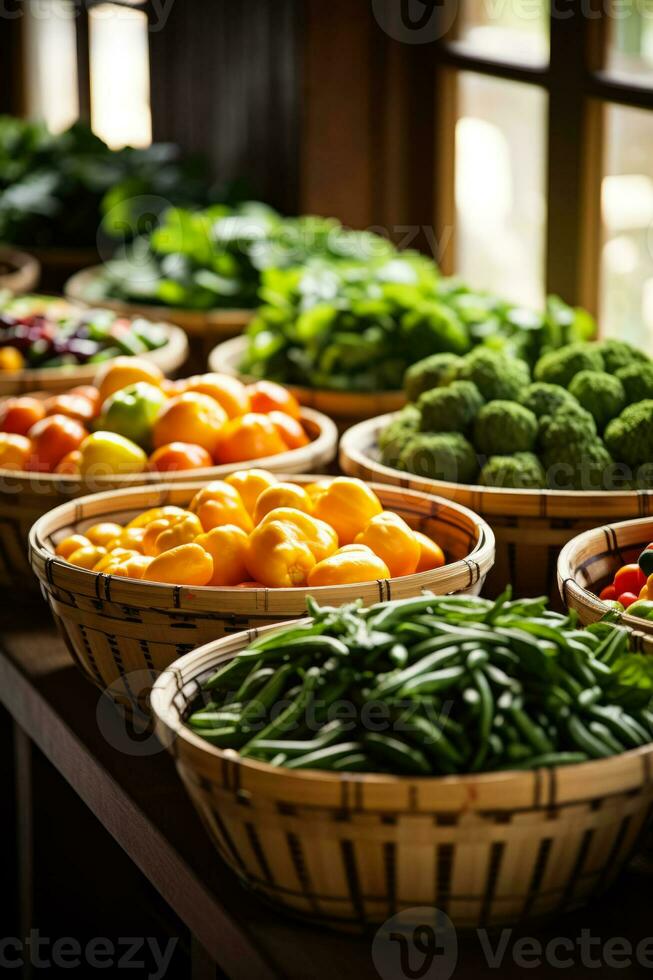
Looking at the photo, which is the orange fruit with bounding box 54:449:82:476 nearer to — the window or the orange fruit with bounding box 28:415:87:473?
the orange fruit with bounding box 28:415:87:473

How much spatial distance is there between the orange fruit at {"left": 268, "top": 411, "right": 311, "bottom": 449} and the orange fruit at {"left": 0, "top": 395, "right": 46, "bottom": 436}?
446 mm

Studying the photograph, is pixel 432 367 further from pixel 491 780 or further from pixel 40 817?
pixel 491 780

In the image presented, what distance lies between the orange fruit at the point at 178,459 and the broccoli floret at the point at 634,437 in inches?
25.5

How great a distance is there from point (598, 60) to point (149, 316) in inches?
50.2

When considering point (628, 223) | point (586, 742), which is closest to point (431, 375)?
point (628, 223)

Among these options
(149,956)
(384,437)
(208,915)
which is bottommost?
(149,956)

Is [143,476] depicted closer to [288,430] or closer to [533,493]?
[288,430]

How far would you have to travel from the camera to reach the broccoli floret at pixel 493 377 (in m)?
1.98

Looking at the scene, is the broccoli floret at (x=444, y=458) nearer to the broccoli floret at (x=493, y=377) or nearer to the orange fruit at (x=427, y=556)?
the broccoli floret at (x=493, y=377)

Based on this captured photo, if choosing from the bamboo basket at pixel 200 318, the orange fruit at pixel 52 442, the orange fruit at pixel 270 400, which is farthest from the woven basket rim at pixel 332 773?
the bamboo basket at pixel 200 318

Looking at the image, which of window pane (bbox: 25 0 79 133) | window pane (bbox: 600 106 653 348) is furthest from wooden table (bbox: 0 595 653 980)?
window pane (bbox: 25 0 79 133)

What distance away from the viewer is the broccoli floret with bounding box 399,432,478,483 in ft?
6.19

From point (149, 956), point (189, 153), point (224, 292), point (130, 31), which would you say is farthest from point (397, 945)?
point (130, 31)

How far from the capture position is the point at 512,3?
118 inches
